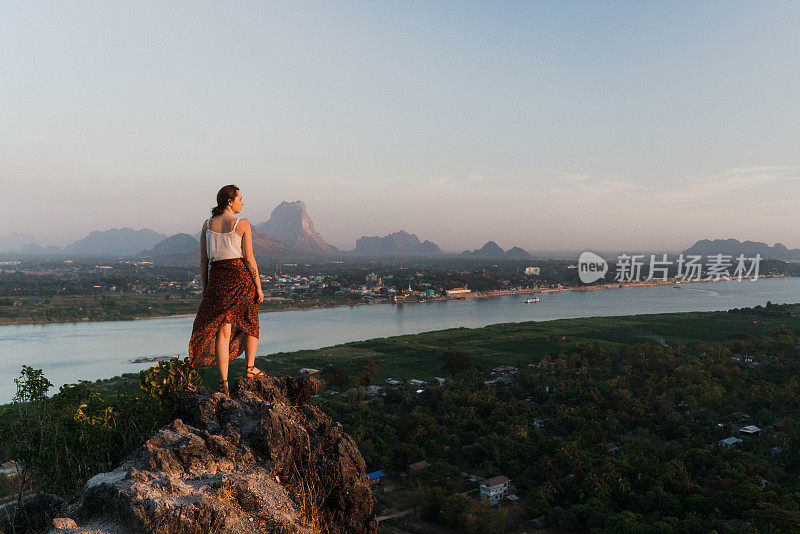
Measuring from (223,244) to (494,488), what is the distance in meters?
6.73

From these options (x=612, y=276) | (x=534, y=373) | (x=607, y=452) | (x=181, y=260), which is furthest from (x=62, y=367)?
(x=181, y=260)

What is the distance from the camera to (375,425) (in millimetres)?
9773

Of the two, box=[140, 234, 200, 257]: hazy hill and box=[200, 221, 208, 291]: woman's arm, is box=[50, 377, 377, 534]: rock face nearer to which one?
box=[200, 221, 208, 291]: woman's arm

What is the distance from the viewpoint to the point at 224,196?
2.11 m

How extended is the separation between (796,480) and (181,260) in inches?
3514

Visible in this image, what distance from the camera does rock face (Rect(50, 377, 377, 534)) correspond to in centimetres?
134

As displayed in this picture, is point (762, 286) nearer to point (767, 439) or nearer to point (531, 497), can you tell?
point (767, 439)

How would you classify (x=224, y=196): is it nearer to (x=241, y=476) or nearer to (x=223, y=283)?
(x=223, y=283)

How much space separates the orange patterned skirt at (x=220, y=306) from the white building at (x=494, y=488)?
21.1 feet

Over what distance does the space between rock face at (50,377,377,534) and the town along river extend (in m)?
13.9

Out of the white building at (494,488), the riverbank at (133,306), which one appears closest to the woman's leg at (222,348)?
the white building at (494,488)

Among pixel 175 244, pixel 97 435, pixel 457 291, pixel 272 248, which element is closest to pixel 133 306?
pixel 457 291

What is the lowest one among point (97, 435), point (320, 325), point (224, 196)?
point (320, 325)

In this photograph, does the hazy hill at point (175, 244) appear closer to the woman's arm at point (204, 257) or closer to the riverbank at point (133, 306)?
the riverbank at point (133, 306)
